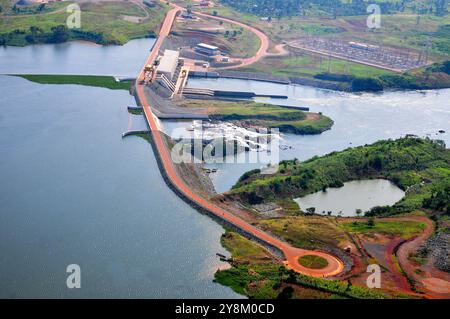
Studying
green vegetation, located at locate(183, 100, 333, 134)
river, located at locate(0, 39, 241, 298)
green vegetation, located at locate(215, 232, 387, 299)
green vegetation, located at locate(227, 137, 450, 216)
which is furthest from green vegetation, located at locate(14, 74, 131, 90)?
green vegetation, located at locate(215, 232, 387, 299)

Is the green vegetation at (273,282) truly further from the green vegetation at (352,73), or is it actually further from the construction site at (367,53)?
the construction site at (367,53)

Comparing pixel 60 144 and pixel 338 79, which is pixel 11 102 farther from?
pixel 338 79

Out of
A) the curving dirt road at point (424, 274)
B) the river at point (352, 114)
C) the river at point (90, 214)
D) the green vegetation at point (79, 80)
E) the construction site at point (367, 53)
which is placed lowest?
the river at point (352, 114)

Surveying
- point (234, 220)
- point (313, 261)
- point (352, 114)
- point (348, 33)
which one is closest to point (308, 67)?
point (352, 114)

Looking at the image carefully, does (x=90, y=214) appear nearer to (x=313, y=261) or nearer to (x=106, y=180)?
(x=106, y=180)

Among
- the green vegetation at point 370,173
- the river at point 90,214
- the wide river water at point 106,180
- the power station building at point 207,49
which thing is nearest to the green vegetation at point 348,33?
the wide river water at point 106,180

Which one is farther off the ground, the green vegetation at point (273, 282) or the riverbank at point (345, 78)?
the green vegetation at point (273, 282)
